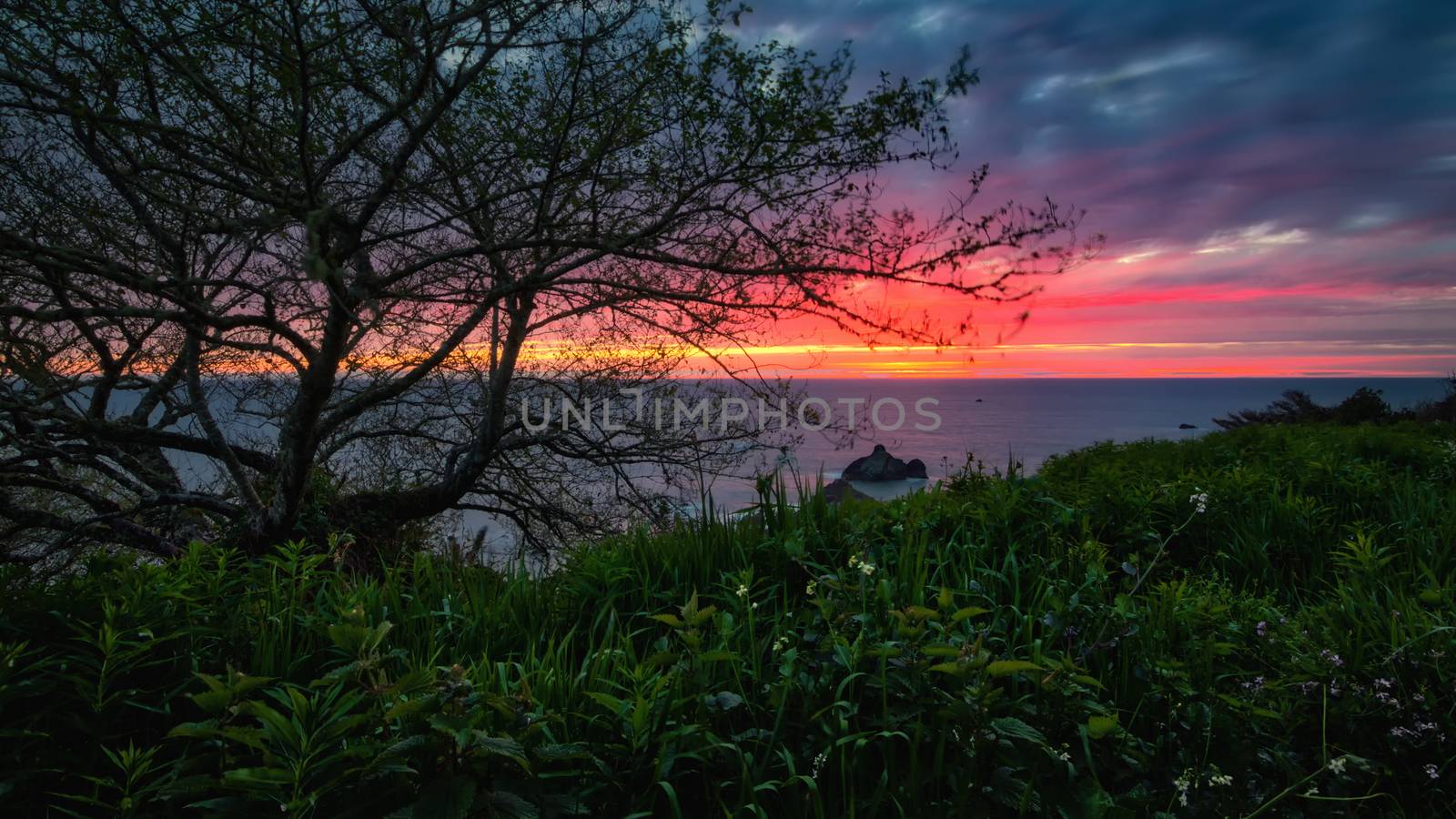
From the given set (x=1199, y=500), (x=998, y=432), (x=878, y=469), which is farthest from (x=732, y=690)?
(x=998, y=432)

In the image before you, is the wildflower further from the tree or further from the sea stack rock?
the sea stack rock

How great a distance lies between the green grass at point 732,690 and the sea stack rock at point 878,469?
886 cm

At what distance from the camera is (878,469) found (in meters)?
14.0

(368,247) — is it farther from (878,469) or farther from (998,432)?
(998,432)

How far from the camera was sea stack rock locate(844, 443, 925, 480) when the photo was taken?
13.7m

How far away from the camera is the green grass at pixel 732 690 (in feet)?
6.98

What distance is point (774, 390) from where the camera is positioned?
746cm

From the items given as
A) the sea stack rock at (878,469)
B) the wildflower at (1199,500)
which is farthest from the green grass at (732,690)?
the sea stack rock at (878,469)

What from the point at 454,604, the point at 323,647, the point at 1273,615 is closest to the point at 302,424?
the point at 454,604

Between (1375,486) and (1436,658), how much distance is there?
3.77 meters

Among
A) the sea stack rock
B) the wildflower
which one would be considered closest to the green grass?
the wildflower

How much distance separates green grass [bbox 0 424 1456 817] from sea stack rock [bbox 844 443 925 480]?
8856 millimetres

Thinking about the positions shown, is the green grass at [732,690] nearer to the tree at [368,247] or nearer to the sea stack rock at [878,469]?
the tree at [368,247]

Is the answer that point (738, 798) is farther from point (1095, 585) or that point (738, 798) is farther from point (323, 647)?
point (1095, 585)
